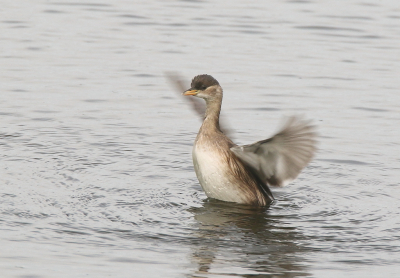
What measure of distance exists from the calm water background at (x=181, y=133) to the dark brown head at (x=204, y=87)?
1.13 metres

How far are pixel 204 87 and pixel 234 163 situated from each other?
3.29 feet

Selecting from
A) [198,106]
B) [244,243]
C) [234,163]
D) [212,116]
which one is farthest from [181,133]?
[244,243]

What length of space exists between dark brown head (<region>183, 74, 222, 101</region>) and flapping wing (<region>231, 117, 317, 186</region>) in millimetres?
958

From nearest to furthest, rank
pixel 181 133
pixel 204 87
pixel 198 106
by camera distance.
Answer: pixel 204 87, pixel 198 106, pixel 181 133

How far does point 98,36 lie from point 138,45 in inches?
38.6

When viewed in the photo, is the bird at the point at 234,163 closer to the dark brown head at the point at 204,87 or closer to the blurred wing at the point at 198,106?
the dark brown head at the point at 204,87

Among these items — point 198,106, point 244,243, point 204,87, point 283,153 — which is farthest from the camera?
point 198,106

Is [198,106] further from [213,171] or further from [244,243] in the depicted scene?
[244,243]

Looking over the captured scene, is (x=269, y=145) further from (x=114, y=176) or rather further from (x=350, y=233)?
(x=114, y=176)

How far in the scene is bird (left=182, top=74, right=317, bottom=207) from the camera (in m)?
9.40

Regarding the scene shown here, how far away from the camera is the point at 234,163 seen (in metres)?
10.0

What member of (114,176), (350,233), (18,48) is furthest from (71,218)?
(18,48)

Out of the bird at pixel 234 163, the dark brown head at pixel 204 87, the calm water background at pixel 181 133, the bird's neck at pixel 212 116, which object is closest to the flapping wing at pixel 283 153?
the bird at pixel 234 163

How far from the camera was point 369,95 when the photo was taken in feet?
48.5
